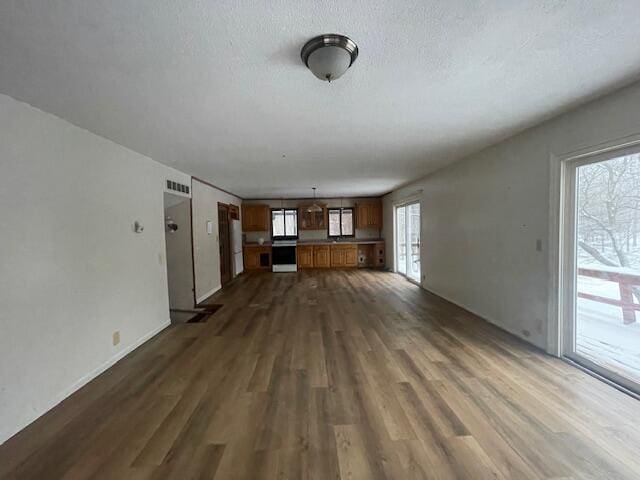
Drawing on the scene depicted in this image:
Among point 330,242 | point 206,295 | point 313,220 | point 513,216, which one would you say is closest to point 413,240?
point 330,242

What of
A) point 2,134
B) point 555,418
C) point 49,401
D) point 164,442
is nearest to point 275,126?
point 2,134

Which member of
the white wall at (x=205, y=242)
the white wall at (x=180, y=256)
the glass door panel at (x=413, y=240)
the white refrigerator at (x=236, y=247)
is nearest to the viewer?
the white wall at (x=180, y=256)

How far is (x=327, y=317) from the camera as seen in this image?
13.2ft

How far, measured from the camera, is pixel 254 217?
880cm

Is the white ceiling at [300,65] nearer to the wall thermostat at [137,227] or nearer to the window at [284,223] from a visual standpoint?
the wall thermostat at [137,227]

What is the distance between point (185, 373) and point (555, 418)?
294 cm

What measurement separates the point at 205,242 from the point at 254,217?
3557 mm

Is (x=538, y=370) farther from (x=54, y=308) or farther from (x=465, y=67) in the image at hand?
(x=54, y=308)

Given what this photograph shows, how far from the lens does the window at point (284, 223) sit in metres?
9.15

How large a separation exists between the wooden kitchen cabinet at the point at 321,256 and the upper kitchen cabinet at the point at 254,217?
6.06 ft

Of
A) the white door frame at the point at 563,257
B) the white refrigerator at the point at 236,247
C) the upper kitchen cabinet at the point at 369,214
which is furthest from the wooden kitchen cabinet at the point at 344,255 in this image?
the white door frame at the point at 563,257

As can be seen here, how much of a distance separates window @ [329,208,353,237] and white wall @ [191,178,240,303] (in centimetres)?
394

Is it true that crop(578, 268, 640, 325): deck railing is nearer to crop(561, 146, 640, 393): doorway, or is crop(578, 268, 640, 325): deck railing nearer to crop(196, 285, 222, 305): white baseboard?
crop(561, 146, 640, 393): doorway

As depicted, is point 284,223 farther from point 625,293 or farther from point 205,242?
point 625,293
